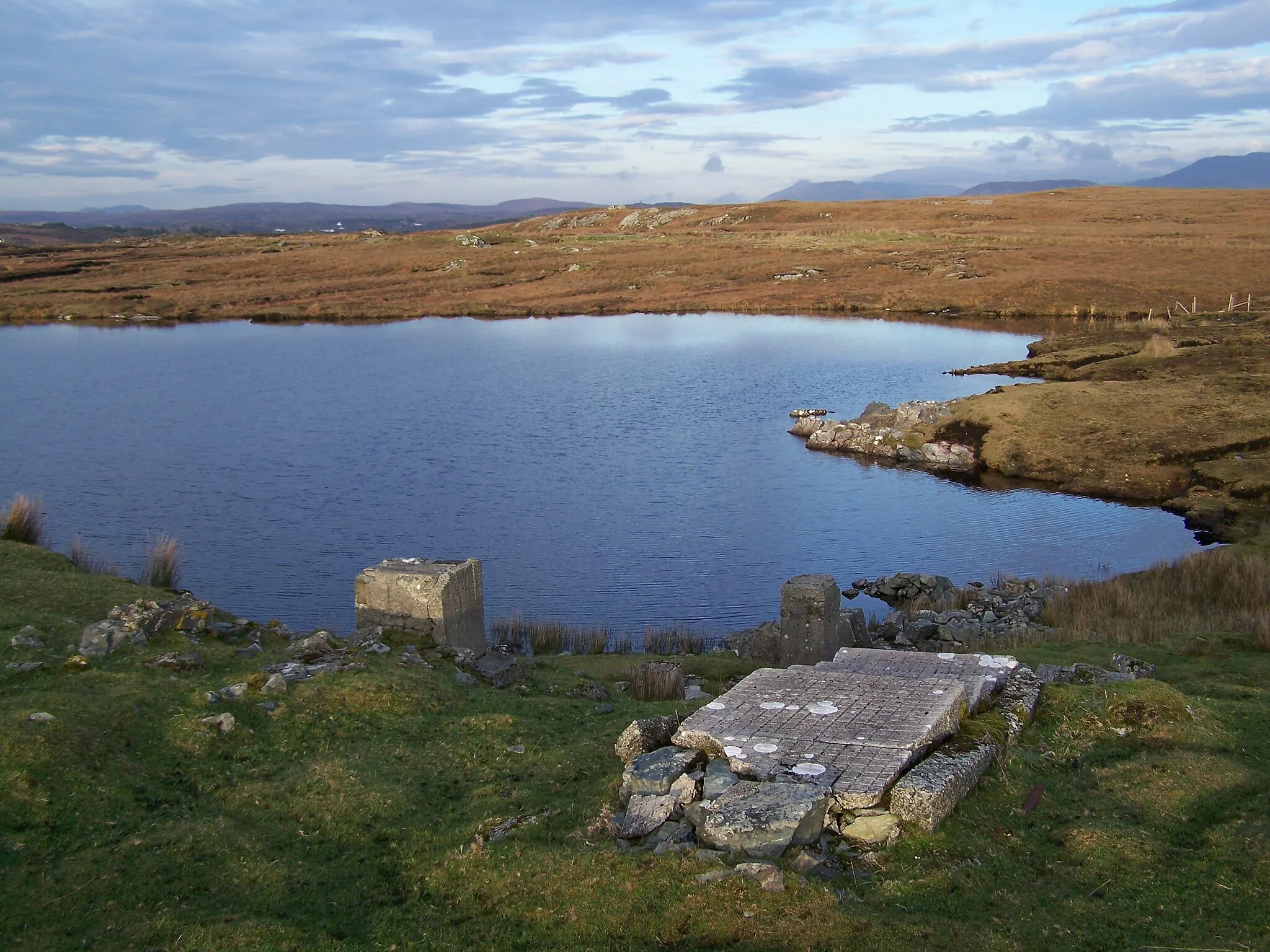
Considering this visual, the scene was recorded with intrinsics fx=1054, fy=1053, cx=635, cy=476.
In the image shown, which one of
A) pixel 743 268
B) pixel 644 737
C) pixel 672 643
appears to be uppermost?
pixel 743 268

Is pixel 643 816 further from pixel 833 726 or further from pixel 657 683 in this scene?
pixel 657 683

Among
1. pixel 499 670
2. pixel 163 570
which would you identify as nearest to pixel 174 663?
pixel 499 670

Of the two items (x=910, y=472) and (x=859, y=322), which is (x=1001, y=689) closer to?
(x=910, y=472)

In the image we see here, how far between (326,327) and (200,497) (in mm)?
38468

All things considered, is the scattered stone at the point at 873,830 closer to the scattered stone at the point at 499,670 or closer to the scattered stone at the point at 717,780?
the scattered stone at the point at 717,780

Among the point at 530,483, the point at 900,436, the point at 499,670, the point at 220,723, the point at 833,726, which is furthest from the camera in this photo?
the point at 900,436

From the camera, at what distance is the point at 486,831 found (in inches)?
313

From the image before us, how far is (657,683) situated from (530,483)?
15.3 m

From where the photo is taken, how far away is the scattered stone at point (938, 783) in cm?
738

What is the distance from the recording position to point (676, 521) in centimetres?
2473

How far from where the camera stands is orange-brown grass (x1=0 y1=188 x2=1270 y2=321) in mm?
64938

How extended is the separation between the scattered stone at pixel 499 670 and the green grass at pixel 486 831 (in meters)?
1.58

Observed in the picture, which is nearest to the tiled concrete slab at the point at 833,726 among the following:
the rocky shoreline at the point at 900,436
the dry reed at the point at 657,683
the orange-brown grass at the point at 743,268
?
the dry reed at the point at 657,683

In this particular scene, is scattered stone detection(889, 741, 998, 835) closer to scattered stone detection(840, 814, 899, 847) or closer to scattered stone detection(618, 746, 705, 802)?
scattered stone detection(840, 814, 899, 847)
